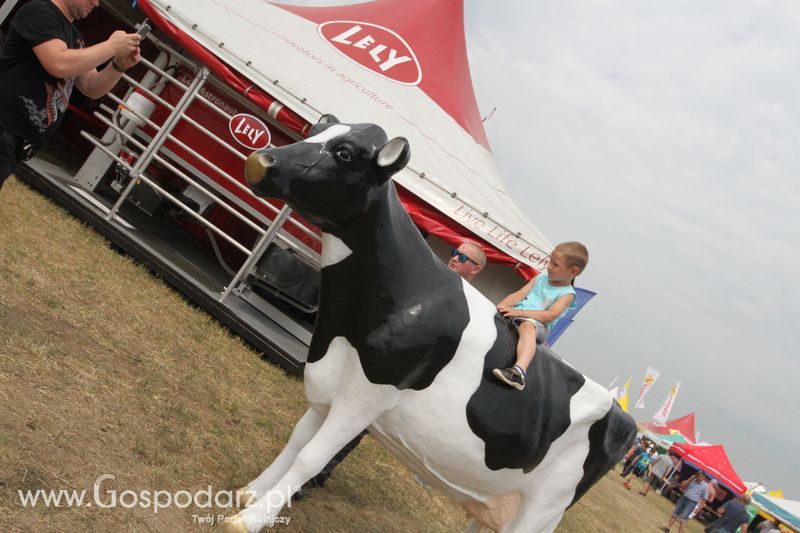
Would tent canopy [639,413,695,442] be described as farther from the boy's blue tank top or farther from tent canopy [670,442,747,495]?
the boy's blue tank top

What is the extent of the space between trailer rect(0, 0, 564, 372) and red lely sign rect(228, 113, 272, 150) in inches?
0.4

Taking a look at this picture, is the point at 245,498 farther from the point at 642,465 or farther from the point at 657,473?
the point at 642,465

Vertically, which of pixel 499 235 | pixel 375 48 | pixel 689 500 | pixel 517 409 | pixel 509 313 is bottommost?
pixel 689 500

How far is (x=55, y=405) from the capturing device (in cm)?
271

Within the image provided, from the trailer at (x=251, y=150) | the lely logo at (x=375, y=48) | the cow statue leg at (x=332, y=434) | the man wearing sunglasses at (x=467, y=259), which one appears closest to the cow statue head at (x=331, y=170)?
the cow statue leg at (x=332, y=434)

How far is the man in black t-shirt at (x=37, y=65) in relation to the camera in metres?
2.35

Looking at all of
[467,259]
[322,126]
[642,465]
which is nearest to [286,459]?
[322,126]

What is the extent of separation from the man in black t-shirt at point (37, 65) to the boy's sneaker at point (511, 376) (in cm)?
185

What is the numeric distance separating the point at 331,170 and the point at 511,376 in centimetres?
103

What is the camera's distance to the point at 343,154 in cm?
217

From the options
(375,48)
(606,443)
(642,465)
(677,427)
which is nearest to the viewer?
(606,443)

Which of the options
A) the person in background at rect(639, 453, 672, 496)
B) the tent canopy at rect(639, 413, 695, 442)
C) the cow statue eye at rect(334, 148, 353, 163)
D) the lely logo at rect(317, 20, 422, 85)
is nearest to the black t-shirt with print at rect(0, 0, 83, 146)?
the cow statue eye at rect(334, 148, 353, 163)

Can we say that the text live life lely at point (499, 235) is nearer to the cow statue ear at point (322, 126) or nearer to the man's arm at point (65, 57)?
the cow statue ear at point (322, 126)

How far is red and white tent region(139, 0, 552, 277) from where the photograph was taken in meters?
5.86
